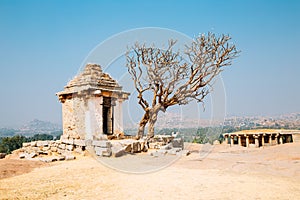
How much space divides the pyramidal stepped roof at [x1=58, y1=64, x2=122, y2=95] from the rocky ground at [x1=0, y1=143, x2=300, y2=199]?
16.1ft

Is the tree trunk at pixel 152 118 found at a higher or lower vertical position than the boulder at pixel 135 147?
higher

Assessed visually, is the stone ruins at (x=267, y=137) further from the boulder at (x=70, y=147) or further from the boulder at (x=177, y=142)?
the boulder at (x=70, y=147)

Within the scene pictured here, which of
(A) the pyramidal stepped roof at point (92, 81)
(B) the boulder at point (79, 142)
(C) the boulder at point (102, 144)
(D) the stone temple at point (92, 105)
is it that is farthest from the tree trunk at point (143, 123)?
(C) the boulder at point (102, 144)

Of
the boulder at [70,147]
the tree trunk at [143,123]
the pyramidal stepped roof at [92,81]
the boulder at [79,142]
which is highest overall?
the pyramidal stepped roof at [92,81]

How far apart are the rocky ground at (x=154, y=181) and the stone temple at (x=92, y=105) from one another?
390cm

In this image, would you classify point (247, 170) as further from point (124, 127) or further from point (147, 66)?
point (147, 66)

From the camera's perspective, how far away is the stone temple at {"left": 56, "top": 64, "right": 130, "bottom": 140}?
1366 cm

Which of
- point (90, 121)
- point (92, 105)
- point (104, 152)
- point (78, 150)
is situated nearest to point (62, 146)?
point (78, 150)

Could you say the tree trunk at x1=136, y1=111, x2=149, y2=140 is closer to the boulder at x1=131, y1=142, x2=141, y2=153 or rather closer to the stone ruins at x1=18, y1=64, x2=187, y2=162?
the stone ruins at x1=18, y1=64, x2=187, y2=162

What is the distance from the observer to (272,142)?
25.8m

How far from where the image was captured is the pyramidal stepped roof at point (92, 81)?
13.9 meters

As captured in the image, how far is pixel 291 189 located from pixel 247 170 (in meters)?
2.40

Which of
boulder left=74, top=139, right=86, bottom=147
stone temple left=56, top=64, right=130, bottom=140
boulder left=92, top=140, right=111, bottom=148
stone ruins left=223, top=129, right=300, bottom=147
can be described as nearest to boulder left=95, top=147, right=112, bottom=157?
boulder left=92, top=140, right=111, bottom=148

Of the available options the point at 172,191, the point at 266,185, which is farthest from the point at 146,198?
the point at 266,185
